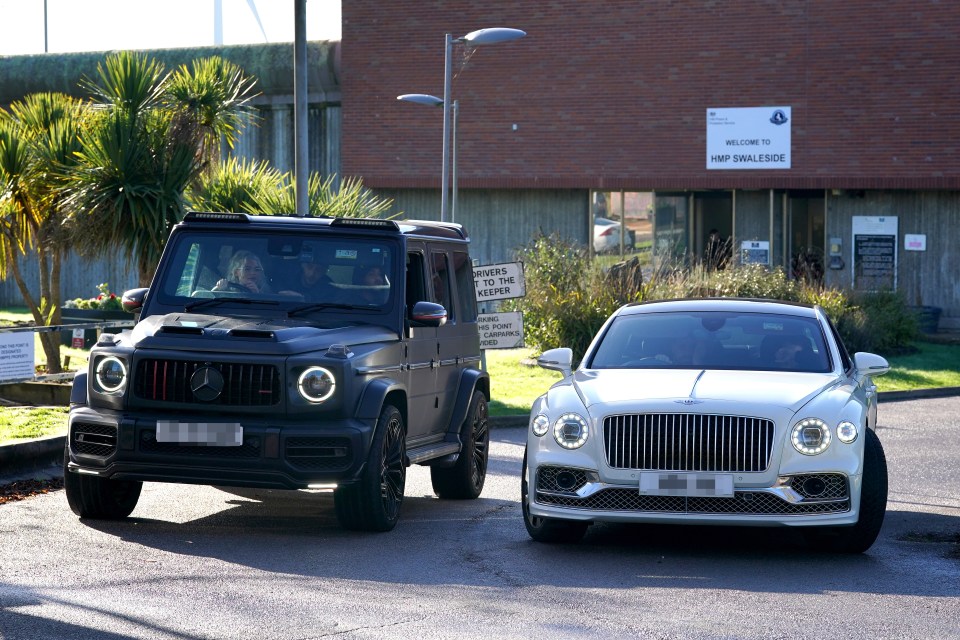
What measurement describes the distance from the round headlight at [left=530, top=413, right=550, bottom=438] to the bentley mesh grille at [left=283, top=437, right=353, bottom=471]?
1.07 m

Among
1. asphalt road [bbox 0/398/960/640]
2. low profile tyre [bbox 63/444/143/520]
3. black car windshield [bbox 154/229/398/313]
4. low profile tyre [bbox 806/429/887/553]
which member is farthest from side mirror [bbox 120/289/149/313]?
low profile tyre [bbox 806/429/887/553]

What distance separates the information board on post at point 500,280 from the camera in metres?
17.6

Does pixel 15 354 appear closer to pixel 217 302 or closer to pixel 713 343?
pixel 217 302

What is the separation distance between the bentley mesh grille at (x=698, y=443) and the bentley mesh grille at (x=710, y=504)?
153 millimetres

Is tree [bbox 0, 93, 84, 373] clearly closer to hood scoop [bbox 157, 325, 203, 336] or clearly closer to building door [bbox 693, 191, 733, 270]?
hood scoop [bbox 157, 325, 203, 336]

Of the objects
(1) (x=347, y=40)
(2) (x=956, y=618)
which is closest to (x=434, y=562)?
(2) (x=956, y=618)

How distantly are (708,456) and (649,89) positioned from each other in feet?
87.9

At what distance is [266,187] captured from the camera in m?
21.2

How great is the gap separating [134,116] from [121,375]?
11279 millimetres

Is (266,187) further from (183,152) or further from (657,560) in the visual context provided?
(657,560)

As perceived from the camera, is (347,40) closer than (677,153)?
No

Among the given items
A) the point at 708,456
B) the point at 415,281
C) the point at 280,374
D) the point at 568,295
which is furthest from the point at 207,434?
the point at 568,295

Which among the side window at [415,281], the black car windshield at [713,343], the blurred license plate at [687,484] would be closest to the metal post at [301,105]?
the side window at [415,281]

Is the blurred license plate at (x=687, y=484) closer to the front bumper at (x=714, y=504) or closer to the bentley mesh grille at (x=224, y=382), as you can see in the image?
the front bumper at (x=714, y=504)
